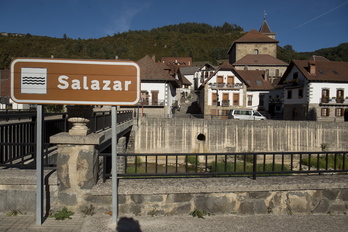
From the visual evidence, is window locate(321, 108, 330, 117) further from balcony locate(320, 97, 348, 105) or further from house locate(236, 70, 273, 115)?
house locate(236, 70, 273, 115)

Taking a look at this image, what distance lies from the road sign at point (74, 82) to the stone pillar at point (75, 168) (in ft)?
2.15

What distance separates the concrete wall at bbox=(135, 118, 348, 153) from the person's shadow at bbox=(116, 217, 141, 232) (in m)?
20.9

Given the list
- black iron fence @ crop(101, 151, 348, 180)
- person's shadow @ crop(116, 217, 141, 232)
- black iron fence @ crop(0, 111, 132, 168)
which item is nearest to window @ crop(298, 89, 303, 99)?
black iron fence @ crop(101, 151, 348, 180)

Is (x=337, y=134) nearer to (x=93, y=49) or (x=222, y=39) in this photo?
(x=93, y=49)

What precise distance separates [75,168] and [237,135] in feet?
74.6

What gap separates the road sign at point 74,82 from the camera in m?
4.16

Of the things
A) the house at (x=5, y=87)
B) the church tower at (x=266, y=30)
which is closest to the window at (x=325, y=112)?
the house at (x=5, y=87)

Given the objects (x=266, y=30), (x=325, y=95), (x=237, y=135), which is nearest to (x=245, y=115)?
(x=237, y=135)

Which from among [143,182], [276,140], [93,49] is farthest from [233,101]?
[93,49]

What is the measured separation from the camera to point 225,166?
543 centimetres

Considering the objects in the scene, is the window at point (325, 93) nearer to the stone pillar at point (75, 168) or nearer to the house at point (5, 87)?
the house at point (5, 87)

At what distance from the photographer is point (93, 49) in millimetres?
90812

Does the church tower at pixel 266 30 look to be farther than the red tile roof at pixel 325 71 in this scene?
Yes

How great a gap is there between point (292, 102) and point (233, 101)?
8.69 meters
